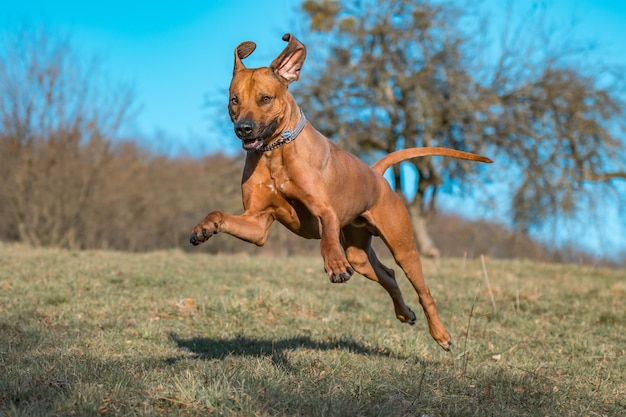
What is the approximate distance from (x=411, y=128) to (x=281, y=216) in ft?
54.7

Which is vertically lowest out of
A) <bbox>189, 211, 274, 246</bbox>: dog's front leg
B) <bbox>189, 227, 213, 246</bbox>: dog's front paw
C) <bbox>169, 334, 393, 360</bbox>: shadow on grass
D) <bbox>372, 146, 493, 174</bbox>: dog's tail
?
<bbox>169, 334, 393, 360</bbox>: shadow on grass

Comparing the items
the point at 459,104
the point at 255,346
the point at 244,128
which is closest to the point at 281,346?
the point at 255,346

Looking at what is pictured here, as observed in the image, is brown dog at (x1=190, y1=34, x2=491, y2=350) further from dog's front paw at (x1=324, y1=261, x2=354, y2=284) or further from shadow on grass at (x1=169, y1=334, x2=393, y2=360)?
shadow on grass at (x1=169, y1=334, x2=393, y2=360)

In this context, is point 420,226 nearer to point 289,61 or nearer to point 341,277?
point 289,61

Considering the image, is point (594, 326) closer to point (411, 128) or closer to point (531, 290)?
point (531, 290)

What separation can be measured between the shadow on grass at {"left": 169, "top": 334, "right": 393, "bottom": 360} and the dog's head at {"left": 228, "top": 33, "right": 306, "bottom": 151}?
1.80 metres

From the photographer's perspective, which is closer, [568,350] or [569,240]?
[568,350]

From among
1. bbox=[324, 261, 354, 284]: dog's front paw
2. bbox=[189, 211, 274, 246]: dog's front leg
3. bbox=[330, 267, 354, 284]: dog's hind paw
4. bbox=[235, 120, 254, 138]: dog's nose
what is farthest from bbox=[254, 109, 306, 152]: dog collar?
bbox=[330, 267, 354, 284]: dog's hind paw

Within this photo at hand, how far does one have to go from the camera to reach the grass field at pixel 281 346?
3.71m

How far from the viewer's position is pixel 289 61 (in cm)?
468

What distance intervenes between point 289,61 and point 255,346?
2467mm

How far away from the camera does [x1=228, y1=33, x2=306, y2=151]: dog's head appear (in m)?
4.25

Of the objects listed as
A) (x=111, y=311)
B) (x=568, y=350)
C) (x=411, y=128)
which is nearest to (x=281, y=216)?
(x=111, y=311)

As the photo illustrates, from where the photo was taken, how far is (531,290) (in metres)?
9.86
